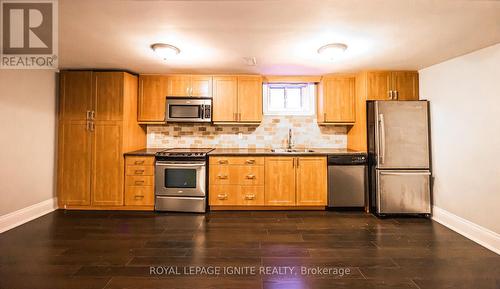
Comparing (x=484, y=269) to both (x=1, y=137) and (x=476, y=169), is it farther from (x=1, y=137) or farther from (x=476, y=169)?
(x=1, y=137)

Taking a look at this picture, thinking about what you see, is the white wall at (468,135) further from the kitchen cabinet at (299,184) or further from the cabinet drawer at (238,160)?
the cabinet drawer at (238,160)

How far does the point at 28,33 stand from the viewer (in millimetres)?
2461

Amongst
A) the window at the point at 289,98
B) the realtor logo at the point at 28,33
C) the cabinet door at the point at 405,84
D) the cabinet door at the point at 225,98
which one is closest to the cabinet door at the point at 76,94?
the realtor logo at the point at 28,33

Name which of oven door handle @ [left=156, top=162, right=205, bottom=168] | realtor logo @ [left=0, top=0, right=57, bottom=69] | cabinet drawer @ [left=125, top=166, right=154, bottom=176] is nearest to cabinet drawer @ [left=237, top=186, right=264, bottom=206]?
oven door handle @ [left=156, top=162, right=205, bottom=168]

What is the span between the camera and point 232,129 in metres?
4.66

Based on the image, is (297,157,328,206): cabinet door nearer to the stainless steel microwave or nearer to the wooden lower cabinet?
→ the wooden lower cabinet

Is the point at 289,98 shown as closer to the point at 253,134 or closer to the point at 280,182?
the point at 253,134

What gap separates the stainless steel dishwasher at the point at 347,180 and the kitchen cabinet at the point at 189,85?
225 centimetres

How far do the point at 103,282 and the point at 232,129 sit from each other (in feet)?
10.0

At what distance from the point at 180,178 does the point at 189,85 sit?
1515 mm

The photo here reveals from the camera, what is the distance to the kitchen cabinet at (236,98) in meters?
4.30

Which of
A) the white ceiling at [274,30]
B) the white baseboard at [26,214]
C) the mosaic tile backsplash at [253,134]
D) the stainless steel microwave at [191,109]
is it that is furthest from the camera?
the mosaic tile backsplash at [253,134]

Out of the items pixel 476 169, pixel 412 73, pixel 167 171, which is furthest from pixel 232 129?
pixel 476 169

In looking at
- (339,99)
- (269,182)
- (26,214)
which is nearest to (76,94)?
(26,214)
